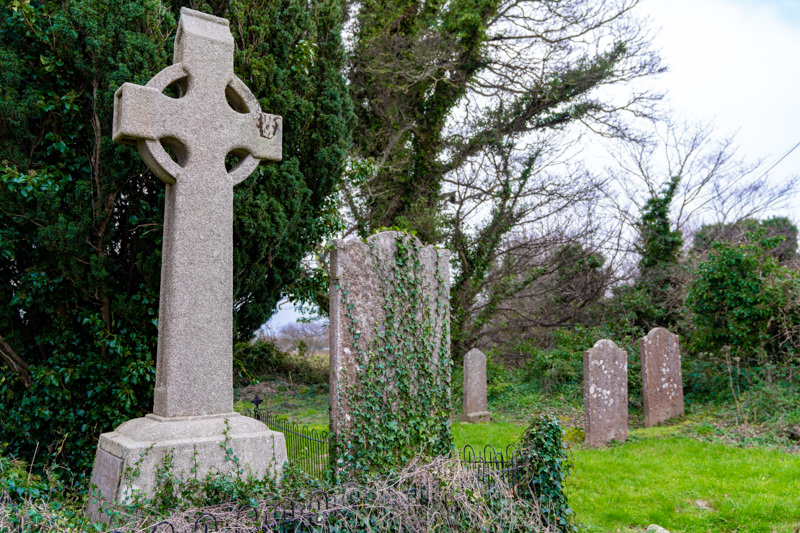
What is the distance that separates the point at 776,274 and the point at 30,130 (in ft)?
36.7

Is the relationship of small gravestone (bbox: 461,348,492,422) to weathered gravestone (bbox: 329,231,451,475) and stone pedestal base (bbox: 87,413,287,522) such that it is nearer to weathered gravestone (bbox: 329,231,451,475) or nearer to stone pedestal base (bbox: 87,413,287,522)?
weathered gravestone (bbox: 329,231,451,475)

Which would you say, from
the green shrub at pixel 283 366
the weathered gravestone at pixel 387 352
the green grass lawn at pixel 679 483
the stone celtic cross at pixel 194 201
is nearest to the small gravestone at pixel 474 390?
the green grass lawn at pixel 679 483

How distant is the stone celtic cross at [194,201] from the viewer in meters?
3.92

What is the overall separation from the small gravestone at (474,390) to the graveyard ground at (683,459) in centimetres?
31

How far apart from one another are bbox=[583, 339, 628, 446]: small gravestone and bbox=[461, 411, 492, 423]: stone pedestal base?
95.4 inches

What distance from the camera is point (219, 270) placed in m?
4.14

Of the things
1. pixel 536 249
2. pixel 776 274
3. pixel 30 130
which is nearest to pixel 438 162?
pixel 536 249

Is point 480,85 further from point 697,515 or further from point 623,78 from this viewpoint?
point 697,515

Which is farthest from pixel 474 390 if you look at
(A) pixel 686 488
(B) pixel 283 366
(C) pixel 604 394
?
(B) pixel 283 366

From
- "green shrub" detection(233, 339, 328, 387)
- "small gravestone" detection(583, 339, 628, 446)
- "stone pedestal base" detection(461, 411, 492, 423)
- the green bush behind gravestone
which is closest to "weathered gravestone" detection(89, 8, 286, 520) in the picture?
the green bush behind gravestone

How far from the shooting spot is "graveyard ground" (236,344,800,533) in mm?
5113

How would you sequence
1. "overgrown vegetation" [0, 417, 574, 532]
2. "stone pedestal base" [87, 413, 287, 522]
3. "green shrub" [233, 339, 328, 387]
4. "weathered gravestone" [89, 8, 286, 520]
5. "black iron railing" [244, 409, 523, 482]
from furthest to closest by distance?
"green shrub" [233, 339, 328, 387] < "black iron railing" [244, 409, 523, 482] < "weathered gravestone" [89, 8, 286, 520] < "stone pedestal base" [87, 413, 287, 522] < "overgrown vegetation" [0, 417, 574, 532]

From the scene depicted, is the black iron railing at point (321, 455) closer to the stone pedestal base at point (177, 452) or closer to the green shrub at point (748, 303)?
the stone pedestal base at point (177, 452)

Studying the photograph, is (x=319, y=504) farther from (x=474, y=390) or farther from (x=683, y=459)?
(x=474, y=390)
